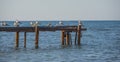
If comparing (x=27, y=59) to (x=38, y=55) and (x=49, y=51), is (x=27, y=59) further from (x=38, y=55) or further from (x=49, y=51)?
(x=49, y=51)

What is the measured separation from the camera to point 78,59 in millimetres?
46250

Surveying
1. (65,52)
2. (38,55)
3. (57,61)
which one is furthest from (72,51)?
(57,61)

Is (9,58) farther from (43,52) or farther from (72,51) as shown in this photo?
(72,51)

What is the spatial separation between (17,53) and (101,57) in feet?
29.0

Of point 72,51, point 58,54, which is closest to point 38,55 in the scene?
point 58,54

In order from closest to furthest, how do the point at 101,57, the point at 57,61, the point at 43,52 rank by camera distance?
the point at 57,61, the point at 101,57, the point at 43,52

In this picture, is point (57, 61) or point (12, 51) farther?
point (12, 51)

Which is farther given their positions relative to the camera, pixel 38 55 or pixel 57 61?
pixel 38 55

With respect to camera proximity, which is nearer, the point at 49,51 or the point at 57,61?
the point at 57,61

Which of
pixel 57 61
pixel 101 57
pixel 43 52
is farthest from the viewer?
pixel 43 52

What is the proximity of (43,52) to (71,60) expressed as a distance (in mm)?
6489

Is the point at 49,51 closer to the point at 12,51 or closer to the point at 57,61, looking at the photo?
the point at 12,51

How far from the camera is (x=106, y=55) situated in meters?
50.3

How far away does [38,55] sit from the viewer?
48531 millimetres
